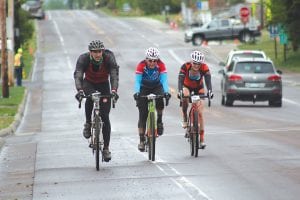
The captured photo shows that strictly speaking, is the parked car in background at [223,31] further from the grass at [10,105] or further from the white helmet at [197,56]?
the white helmet at [197,56]

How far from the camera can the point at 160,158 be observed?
16422 mm

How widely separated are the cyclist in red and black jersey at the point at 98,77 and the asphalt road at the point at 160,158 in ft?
2.56

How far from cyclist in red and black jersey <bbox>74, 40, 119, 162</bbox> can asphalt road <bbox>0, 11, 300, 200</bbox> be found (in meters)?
0.78

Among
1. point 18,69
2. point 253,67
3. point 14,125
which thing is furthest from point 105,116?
point 18,69

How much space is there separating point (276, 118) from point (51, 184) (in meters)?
15.3

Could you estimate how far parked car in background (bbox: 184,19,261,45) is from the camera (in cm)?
7456

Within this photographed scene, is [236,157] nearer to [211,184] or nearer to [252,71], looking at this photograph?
[211,184]

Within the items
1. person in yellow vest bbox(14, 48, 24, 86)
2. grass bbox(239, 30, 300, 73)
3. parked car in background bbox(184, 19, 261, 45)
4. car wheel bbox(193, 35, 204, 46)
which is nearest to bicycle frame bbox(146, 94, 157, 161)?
person in yellow vest bbox(14, 48, 24, 86)

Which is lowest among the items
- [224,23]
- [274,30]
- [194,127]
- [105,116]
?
[224,23]

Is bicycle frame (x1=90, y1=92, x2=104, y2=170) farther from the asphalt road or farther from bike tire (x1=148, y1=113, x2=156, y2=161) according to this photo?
bike tire (x1=148, y1=113, x2=156, y2=161)

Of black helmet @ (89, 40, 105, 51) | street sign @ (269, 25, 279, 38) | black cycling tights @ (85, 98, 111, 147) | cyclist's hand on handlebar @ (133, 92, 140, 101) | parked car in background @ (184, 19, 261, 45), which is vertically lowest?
parked car in background @ (184, 19, 261, 45)

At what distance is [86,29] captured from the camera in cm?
9306

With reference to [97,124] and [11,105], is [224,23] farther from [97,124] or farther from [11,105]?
[97,124]

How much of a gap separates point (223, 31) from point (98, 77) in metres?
61.1
